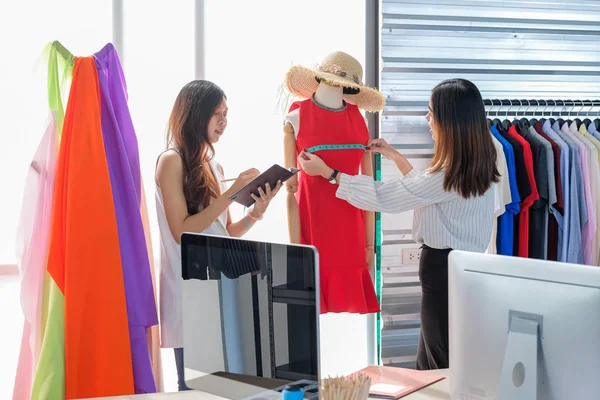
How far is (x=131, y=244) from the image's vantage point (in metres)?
2.60

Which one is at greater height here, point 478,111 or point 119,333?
point 478,111

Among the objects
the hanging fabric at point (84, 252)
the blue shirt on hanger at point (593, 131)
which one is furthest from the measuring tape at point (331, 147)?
the blue shirt on hanger at point (593, 131)

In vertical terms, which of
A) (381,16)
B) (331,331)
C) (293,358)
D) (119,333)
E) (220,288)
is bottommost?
(331,331)

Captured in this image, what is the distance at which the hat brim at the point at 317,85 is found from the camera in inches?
119

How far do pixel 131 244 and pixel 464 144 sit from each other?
56.1 inches

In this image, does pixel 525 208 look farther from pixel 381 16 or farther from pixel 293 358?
pixel 293 358

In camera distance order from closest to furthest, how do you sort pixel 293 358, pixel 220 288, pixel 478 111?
Result: pixel 293 358
pixel 220 288
pixel 478 111

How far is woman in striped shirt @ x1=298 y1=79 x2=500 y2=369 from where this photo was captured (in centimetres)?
277

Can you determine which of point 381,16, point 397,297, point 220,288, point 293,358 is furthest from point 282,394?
point 381,16

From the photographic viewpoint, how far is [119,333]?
254 cm

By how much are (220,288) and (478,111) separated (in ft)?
5.20

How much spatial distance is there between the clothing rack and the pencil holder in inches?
95.5

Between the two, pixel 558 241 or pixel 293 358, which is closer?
pixel 293 358

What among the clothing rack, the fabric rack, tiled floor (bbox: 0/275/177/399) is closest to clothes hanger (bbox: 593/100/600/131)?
the clothing rack
